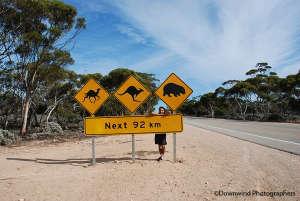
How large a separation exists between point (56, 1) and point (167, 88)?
22.9m

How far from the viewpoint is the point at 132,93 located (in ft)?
39.3

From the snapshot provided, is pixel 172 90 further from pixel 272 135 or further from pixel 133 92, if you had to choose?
pixel 272 135

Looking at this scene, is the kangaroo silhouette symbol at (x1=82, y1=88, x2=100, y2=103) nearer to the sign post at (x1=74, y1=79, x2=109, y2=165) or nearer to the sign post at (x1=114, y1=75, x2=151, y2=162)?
the sign post at (x1=74, y1=79, x2=109, y2=165)

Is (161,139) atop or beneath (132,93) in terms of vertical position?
beneath

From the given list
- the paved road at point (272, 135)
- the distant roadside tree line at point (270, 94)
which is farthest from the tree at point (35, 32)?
the distant roadside tree line at point (270, 94)

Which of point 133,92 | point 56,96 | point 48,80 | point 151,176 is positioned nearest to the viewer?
point 151,176

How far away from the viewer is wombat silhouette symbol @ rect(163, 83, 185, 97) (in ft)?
38.5

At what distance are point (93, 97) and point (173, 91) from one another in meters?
2.28

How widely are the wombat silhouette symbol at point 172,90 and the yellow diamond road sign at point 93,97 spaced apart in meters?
1.67

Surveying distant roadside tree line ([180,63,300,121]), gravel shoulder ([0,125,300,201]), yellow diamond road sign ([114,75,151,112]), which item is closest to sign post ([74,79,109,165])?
yellow diamond road sign ([114,75,151,112])

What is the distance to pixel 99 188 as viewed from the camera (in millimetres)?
8500

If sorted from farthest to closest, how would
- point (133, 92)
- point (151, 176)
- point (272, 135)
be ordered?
point (272, 135)
point (133, 92)
point (151, 176)

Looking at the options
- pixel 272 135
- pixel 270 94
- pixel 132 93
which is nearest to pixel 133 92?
pixel 132 93

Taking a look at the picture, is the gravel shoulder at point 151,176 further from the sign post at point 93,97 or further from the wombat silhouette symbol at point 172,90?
the wombat silhouette symbol at point 172,90
